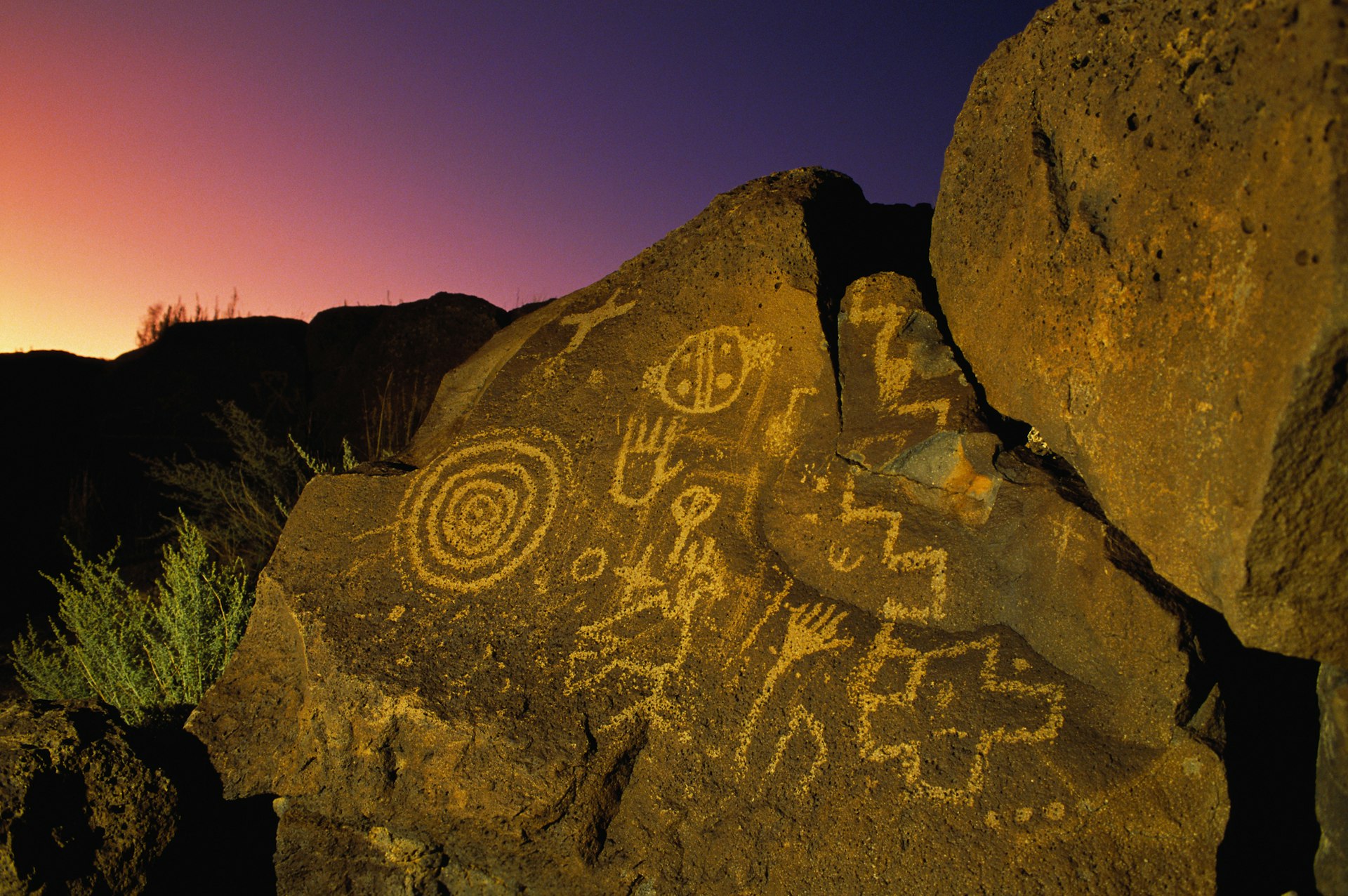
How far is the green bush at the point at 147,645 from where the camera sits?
2.90m

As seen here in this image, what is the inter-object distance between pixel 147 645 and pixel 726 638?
251 cm

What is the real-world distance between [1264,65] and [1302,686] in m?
1.56

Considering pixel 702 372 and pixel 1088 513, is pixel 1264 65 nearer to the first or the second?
pixel 1088 513

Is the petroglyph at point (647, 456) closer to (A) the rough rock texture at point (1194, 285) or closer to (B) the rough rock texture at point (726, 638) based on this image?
(B) the rough rock texture at point (726, 638)

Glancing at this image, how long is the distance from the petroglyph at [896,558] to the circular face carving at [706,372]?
472 mm

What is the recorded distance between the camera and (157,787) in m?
2.20

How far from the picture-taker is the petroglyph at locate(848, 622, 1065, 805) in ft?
5.79

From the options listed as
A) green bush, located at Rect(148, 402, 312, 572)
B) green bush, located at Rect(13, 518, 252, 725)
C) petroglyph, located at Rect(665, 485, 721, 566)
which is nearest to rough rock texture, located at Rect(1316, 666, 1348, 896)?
petroglyph, located at Rect(665, 485, 721, 566)

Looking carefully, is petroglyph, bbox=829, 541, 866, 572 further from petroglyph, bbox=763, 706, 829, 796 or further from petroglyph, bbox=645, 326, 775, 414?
petroglyph, bbox=645, 326, 775, 414

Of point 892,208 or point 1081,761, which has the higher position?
point 892,208

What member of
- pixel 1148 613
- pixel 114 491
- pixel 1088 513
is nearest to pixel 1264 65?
pixel 1088 513

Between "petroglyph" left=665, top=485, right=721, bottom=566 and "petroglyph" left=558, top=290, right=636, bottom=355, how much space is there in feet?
2.25

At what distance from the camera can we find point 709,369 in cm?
240

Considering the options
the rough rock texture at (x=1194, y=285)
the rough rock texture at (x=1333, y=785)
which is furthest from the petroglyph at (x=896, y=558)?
the rough rock texture at (x=1333, y=785)
